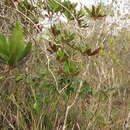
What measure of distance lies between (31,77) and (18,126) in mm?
394

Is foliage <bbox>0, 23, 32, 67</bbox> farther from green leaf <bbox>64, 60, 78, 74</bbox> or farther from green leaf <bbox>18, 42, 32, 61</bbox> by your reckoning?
green leaf <bbox>64, 60, 78, 74</bbox>

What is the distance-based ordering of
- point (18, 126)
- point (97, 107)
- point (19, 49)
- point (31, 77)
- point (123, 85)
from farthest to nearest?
point (123, 85) → point (97, 107) → point (31, 77) → point (18, 126) → point (19, 49)

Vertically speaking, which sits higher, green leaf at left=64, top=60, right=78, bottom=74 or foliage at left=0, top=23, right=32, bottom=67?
foliage at left=0, top=23, right=32, bottom=67

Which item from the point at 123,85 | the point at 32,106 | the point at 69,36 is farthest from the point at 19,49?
the point at 123,85

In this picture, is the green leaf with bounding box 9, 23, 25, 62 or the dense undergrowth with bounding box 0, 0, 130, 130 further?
the dense undergrowth with bounding box 0, 0, 130, 130

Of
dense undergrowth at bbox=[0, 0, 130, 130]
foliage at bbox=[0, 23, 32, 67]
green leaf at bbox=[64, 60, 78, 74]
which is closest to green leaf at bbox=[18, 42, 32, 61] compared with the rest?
foliage at bbox=[0, 23, 32, 67]

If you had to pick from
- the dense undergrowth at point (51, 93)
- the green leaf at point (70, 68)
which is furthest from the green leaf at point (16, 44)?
the dense undergrowth at point (51, 93)

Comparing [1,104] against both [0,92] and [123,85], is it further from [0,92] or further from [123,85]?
[123,85]

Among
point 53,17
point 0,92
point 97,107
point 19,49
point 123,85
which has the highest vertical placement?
point 53,17

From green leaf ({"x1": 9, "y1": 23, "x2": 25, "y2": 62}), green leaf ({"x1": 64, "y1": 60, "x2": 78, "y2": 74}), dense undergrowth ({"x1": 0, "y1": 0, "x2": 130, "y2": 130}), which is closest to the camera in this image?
green leaf ({"x1": 9, "y1": 23, "x2": 25, "y2": 62})

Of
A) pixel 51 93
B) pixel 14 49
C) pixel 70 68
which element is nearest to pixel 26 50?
pixel 14 49

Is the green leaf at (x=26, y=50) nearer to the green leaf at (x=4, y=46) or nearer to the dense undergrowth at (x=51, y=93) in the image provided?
the green leaf at (x=4, y=46)

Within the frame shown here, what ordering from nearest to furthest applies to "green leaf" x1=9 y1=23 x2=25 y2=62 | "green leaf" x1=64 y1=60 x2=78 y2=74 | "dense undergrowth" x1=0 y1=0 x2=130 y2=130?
1. "green leaf" x1=9 y1=23 x2=25 y2=62
2. "green leaf" x1=64 y1=60 x2=78 y2=74
3. "dense undergrowth" x1=0 y1=0 x2=130 y2=130

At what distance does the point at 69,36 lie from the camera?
73.7 inches
